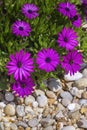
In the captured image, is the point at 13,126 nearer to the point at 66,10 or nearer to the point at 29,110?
the point at 29,110

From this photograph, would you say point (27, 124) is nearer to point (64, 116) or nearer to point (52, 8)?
point (64, 116)

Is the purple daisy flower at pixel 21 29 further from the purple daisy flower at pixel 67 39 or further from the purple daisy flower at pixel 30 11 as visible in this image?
the purple daisy flower at pixel 67 39

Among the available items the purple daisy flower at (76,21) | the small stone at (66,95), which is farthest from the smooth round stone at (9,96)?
→ the purple daisy flower at (76,21)

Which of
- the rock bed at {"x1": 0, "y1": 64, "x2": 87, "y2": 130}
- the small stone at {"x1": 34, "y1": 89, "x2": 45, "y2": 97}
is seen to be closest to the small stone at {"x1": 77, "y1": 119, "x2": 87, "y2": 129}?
the rock bed at {"x1": 0, "y1": 64, "x2": 87, "y2": 130}

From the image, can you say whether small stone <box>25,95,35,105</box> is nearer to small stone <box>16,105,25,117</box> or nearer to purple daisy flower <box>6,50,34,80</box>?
small stone <box>16,105,25,117</box>

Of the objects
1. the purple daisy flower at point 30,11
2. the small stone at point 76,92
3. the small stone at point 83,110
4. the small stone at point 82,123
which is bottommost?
the small stone at point 82,123

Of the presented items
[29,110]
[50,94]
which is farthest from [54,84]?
[29,110]

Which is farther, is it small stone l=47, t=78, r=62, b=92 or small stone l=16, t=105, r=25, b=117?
small stone l=47, t=78, r=62, b=92
